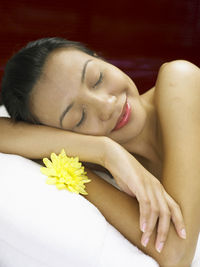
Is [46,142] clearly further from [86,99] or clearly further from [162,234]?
[162,234]

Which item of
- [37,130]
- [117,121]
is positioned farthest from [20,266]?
[117,121]

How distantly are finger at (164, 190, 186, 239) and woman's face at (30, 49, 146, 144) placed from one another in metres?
0.33

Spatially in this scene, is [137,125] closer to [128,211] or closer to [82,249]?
[128,211]

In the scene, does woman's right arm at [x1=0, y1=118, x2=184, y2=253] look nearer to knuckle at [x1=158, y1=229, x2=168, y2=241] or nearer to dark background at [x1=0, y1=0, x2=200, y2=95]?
knuckle at [x1=158, y1=229, x2=168, y2=241]

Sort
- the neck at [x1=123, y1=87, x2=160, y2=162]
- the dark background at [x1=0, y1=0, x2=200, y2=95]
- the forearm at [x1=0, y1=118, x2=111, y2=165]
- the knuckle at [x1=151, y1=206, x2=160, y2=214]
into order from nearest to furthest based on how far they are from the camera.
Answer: the knuckle at [x1=151, y1=206, x2=160, y2=214] → the forearm at [x1=0, y1=118, x2=111, y2=165] → the neck at [x1=123, y1=87, x2=160, y2=162] → the dark background at [x1=0, y1=0, x2=200, y2=95]

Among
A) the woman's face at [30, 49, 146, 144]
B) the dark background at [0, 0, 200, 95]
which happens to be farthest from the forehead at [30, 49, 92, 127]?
the dark background at [0, 0, 200, 95]

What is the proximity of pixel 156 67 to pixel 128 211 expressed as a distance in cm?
126

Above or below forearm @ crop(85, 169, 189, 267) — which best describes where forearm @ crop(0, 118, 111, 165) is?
above

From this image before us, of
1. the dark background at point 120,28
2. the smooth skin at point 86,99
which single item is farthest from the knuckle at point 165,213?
the dark background at point 120,28

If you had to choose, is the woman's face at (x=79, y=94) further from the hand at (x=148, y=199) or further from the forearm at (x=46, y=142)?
the hand at (x=148, y=199)

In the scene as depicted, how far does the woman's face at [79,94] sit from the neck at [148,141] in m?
0.17

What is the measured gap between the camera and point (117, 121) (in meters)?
1.15

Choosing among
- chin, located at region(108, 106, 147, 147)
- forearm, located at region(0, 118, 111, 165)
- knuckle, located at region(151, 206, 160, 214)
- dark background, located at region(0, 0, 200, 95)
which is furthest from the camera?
dark background, located at region(0, 0, 200, 95)

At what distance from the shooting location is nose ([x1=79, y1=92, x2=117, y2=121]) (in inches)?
43.1
